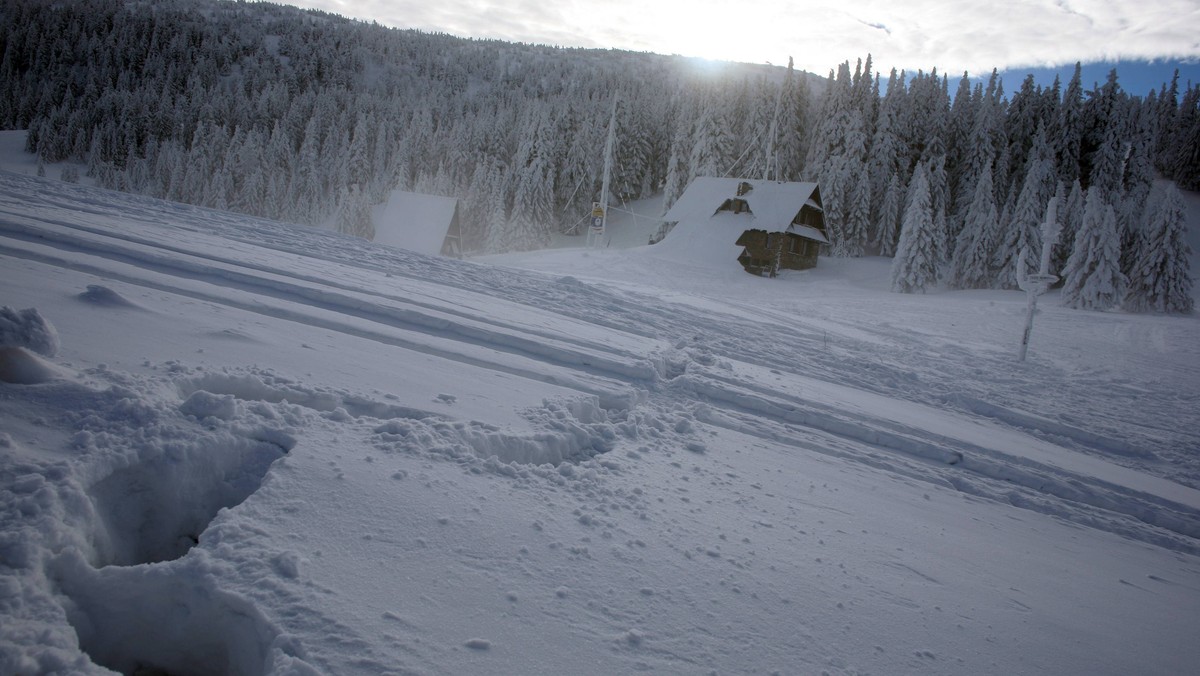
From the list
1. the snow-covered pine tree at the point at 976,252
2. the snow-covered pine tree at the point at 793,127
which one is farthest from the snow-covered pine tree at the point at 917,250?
the snow-covered pine tree at the point at 793,127

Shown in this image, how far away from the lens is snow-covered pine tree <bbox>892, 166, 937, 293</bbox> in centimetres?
3569

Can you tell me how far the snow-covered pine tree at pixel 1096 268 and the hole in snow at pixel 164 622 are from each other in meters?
37.0

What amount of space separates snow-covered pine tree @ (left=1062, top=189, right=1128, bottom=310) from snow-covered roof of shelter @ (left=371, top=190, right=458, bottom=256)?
34.0 metres

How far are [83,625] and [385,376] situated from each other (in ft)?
9.29

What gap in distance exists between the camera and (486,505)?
340 centimetres

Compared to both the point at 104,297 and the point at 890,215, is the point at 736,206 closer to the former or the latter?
the point at 890,215

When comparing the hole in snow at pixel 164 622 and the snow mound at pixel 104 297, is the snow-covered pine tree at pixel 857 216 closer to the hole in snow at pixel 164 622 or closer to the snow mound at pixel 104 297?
the snow mound at pixel 104 297

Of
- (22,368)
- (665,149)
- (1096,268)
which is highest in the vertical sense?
(665,149)

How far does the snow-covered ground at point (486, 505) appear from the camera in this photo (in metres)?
2.41

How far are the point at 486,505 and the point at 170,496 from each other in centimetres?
157

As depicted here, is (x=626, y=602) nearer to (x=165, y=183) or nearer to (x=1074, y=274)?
(x=1074, y=274)

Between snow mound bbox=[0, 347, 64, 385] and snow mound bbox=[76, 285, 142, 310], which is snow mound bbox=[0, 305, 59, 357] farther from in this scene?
snow mound bbox=[76, 285, 142, 310]

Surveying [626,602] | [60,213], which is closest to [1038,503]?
[626,602]

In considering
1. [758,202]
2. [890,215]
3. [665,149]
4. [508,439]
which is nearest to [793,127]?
[890,215]
